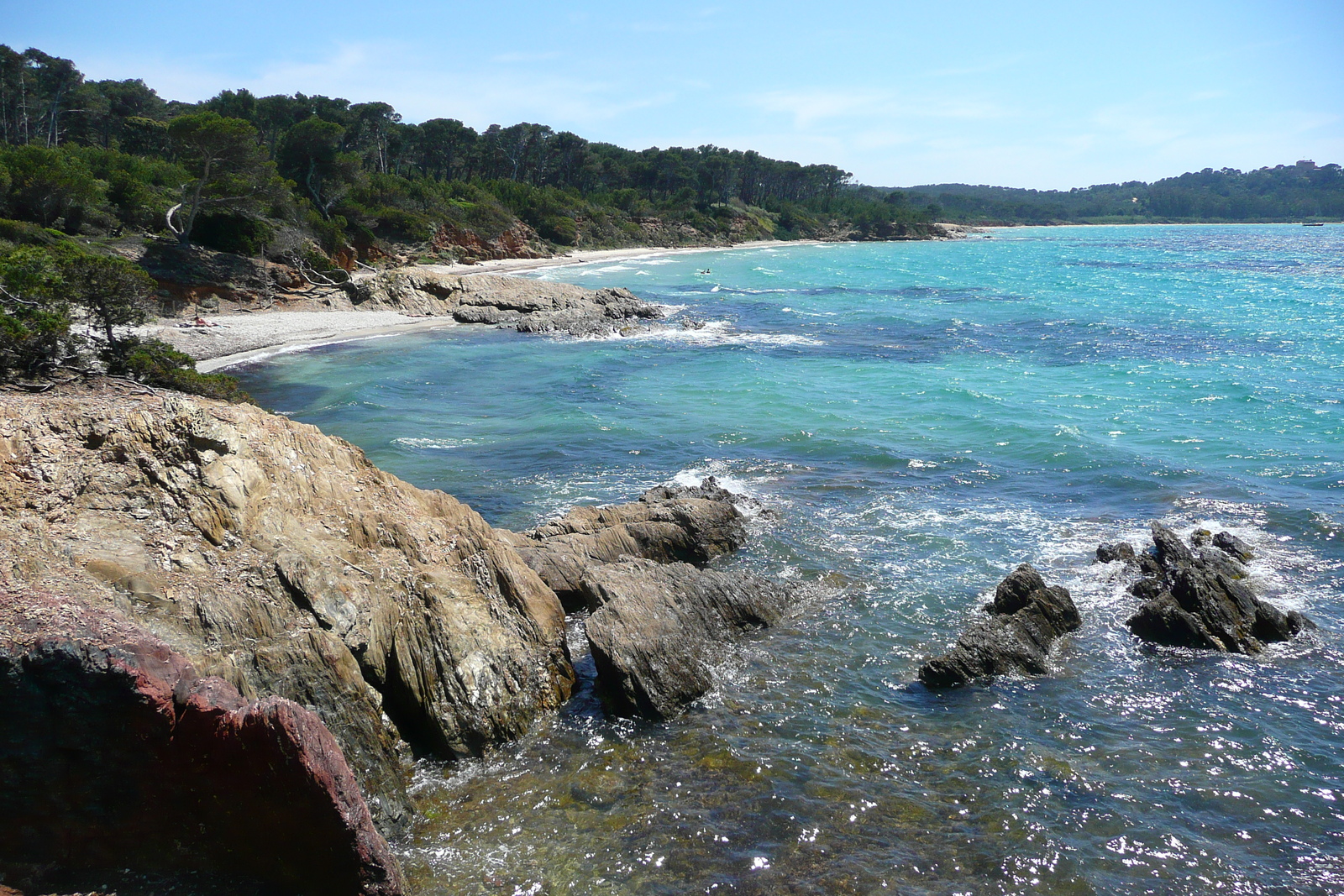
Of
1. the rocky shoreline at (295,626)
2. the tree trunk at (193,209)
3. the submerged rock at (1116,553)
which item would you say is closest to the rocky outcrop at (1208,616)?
the rocky shoreline at (295,626)

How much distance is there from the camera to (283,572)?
30.1ft

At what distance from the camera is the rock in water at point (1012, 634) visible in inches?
473

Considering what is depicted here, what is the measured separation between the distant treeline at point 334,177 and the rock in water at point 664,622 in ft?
137

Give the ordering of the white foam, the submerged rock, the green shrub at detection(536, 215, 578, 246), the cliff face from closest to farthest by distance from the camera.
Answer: the cliff face, the submerged rock, the white foam, the green shrub at detection(536, 215, 578, 246)

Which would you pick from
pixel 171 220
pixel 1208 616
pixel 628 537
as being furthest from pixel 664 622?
pixel 171 220

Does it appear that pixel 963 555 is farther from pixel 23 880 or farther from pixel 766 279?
pixel 766 279

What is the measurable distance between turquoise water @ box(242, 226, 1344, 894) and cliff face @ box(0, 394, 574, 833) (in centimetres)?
91

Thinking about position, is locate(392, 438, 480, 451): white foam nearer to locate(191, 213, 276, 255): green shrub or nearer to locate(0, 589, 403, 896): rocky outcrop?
locate(0, 589, 403, 896): rocky outcrop

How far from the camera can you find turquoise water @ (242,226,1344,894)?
8.55 metres

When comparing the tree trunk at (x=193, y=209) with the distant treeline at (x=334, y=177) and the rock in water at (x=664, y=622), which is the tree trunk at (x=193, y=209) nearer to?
the distant treeline at (x=334, y=177)

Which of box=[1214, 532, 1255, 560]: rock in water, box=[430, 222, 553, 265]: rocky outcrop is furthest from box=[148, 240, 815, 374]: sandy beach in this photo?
box=[1214, 532, 1255, 560]: rock in water

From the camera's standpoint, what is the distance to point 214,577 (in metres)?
8.59

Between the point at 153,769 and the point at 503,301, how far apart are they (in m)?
45.8

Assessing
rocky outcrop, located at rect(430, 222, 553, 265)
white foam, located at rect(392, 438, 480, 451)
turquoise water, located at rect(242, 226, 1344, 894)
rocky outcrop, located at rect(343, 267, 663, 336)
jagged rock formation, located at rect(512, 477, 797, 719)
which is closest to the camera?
turquoise water, located at rect(242, 226, 1344, 894)
